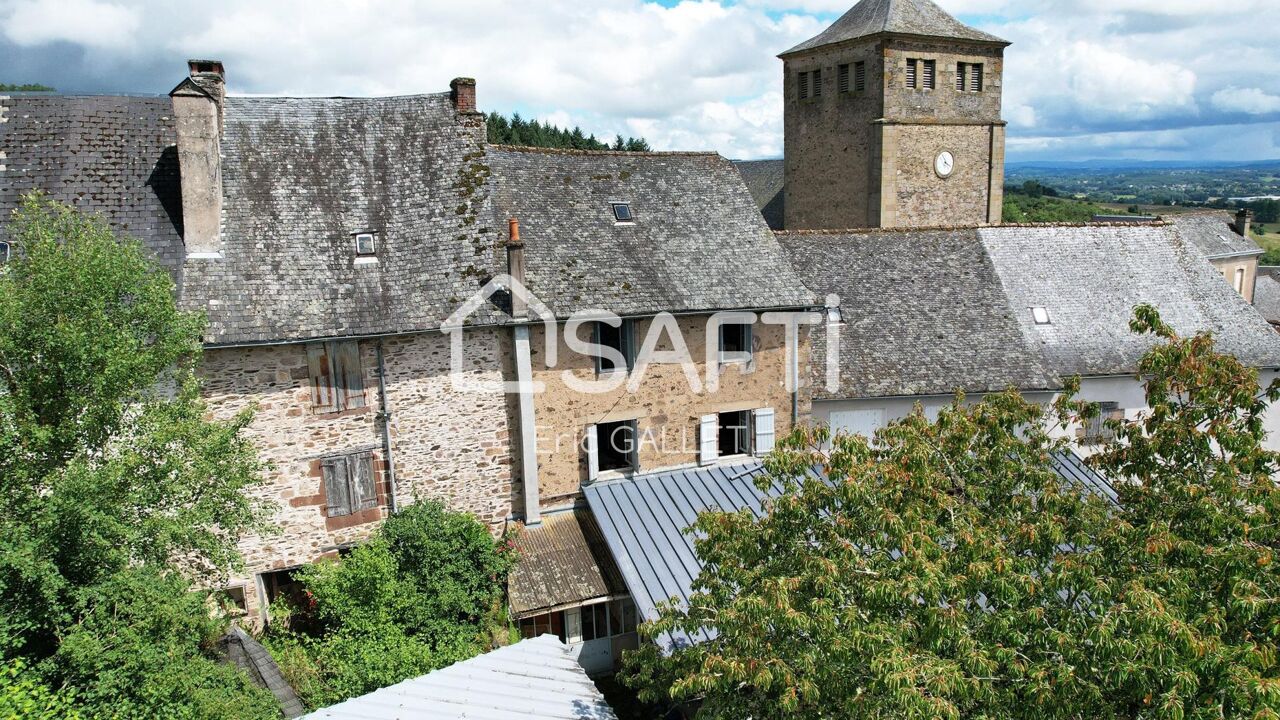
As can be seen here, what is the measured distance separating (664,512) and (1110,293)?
592 inches

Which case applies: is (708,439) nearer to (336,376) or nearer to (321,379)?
(336,376)

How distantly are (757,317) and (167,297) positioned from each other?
11188 millimetres

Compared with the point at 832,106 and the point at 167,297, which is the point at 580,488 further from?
the point at 832,106

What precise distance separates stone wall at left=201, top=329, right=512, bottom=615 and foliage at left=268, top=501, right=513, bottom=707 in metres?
0.77

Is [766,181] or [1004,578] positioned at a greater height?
[766,181]

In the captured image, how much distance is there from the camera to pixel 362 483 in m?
17.0

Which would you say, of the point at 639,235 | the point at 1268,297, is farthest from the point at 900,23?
the point at 1268,297

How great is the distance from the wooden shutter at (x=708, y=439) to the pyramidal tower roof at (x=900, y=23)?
1866cm

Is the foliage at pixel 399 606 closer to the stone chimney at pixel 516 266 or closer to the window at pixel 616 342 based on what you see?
the stone chimney at pixel 516 266

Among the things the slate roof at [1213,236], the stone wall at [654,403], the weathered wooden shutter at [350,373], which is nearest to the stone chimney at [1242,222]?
the slate roof at [1213,236]

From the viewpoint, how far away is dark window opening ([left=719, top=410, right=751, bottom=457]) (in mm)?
19500

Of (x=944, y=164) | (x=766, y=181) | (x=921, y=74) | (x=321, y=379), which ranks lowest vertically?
(x=321, y=379)

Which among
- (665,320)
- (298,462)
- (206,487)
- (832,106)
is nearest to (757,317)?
(665,320)

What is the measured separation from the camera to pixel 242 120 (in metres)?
18.1
